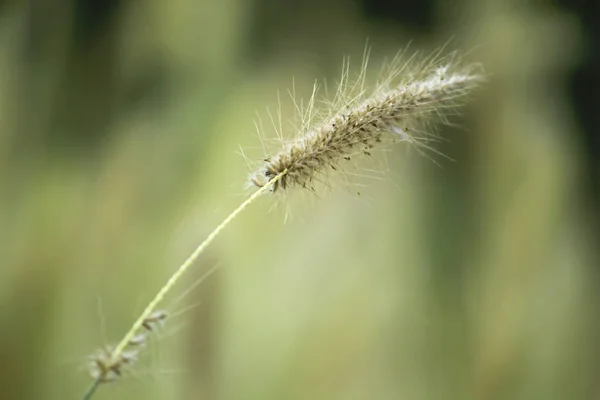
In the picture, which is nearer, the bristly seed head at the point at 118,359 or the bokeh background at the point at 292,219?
the bristly seed head at the point at 118,359

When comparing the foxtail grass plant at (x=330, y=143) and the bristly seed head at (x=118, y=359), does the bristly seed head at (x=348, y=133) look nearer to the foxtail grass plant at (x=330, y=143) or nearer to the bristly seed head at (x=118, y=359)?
the foxtail grass plant at (x=330, y=143)

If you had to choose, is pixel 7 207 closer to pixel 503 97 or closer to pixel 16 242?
pixel 16 242

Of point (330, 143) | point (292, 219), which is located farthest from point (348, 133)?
point (292, 219)

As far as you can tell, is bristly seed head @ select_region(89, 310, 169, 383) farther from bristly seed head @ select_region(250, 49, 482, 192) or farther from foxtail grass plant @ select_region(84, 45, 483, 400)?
bristly seed head @ select_region(250, 49, 482, 192)

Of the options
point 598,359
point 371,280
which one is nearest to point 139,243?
point 371,280

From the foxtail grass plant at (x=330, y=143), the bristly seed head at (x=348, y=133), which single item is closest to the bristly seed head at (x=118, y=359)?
the foxtail grass plant at (x=330, y=143)

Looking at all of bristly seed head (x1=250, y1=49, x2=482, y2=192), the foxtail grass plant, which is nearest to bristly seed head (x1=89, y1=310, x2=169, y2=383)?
the foxtail grass plant

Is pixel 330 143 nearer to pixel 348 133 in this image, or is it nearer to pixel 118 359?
pixel 348 133

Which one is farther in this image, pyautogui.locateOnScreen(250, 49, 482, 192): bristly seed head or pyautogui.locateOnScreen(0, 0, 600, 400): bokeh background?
pyautogui.locateOnScreen(0, 0, 600, 400): bokeh background
